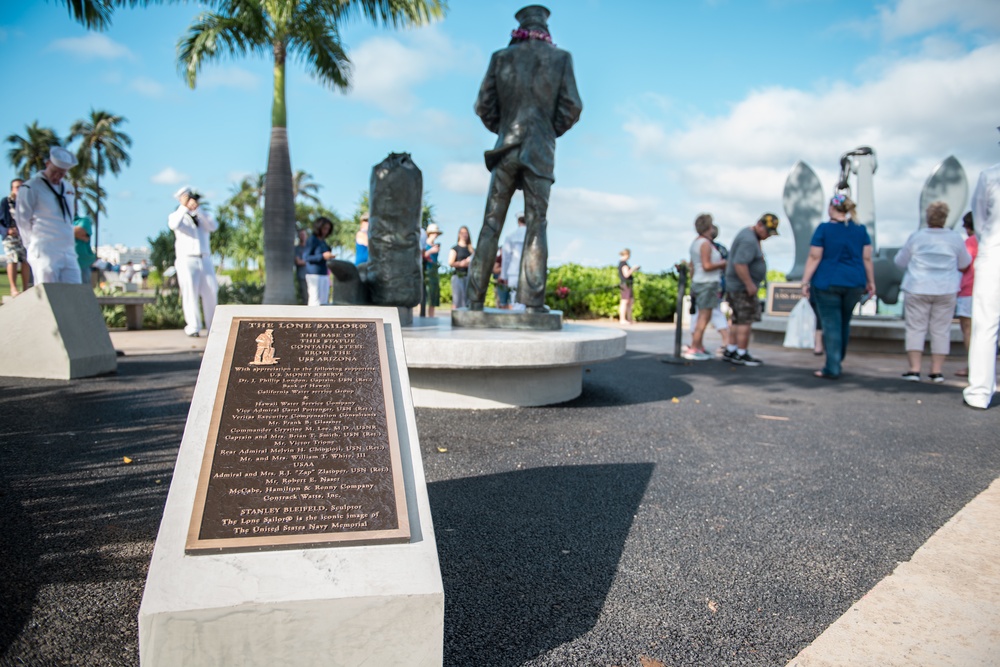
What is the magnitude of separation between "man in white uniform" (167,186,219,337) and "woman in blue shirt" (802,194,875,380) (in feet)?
25.8

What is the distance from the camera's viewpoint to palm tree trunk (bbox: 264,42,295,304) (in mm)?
13617

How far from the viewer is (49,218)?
22.1 feet

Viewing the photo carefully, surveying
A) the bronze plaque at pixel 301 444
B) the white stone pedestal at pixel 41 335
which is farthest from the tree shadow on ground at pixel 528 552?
the white stone pedestal at pixel 41 335

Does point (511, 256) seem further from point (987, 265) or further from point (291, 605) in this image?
point (291, 605)

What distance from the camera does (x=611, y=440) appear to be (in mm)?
4531

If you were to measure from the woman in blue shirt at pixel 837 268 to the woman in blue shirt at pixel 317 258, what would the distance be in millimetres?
6706

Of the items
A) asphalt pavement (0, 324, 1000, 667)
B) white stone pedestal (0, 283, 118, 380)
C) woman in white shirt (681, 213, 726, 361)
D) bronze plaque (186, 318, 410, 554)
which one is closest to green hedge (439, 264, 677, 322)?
woman in white shirt (681, 213, 726, 361)

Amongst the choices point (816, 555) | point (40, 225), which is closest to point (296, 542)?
point (816, 555)

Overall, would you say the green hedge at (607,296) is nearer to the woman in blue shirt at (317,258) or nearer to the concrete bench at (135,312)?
the woman in blue shirt at (317,258)

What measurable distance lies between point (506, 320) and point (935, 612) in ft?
14.6

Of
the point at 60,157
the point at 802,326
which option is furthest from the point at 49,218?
the point at 802,326

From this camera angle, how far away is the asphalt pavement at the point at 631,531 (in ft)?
6.77

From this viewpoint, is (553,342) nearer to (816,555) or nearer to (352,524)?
(816,555)

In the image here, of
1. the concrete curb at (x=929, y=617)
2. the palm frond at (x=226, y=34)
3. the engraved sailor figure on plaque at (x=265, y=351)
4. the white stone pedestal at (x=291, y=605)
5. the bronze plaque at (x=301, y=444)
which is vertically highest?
the palm frond at (x=226, y=34)
